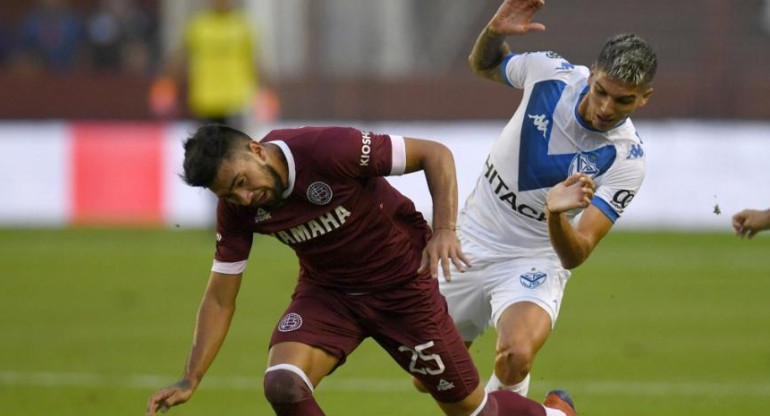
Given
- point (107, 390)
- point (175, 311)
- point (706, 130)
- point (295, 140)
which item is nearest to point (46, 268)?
point (175, 311)

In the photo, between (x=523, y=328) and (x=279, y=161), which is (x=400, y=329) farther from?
(x=279, y=161)

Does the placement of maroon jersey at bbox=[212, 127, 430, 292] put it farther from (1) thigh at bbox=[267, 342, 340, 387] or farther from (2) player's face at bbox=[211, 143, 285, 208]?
(1) thigh at bbox=[267, 342, 340, 387]

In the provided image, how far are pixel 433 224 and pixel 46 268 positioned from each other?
8.86m

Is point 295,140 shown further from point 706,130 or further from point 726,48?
point 726,48

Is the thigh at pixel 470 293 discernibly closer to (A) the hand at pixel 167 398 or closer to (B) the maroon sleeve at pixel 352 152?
(B) the maroon sleeve at pixel 352 152

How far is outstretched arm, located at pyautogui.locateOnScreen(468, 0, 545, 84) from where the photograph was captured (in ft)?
23.8

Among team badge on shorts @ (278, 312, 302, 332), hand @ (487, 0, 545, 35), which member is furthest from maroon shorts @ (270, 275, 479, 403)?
hand @ (487, 0, 545, 35)

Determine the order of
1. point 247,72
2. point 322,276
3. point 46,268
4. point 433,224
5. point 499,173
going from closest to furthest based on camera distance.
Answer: point 433,224, point 322,276, point 499,173, point 46,268, point 247,72

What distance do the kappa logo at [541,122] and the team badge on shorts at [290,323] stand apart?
5.42 ft

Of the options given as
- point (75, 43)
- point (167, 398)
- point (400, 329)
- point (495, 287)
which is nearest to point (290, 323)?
point (400, 329)

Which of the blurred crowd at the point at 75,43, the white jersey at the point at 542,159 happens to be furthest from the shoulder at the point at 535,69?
the blurred crowd at the point at 75,43

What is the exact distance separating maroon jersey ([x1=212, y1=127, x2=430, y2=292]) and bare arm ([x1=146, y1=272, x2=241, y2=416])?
7 cm

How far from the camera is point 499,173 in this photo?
752cm

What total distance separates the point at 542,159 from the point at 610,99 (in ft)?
2.18
